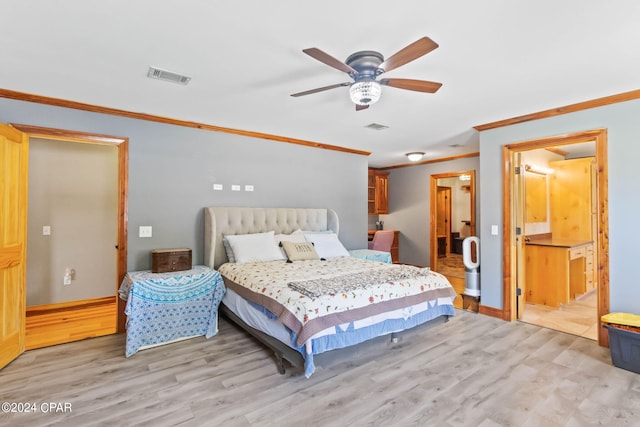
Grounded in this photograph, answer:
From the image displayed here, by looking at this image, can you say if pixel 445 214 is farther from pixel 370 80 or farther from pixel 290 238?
pixel 370 80

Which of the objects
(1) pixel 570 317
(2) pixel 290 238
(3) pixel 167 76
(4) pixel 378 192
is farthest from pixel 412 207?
(3) pixel 167 76

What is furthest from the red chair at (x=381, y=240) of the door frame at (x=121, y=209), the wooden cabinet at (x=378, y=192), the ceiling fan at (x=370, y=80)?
the door frame at (x=121, y=209)

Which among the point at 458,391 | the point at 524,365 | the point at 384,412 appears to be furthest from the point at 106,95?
the point at 524,365

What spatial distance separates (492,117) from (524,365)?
2.67m

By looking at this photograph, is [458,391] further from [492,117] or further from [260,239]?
[492,117]

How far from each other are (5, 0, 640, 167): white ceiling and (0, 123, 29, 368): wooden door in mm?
583

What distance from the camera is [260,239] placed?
162 inches

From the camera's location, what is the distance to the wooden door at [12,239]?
2.71 metres

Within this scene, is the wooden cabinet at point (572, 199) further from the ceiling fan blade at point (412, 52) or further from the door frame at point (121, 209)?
the door frame at point (121, 209)

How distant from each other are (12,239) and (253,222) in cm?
242

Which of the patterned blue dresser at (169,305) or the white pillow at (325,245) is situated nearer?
the patterned blue dresser at (169,305)

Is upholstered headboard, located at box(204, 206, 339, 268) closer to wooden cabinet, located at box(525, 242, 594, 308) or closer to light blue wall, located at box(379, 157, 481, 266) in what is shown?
light blue wall, located at box(379, 157, 481, 266)

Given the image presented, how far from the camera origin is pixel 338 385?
2.47 metres

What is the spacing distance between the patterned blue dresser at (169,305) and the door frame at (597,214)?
342 cm
